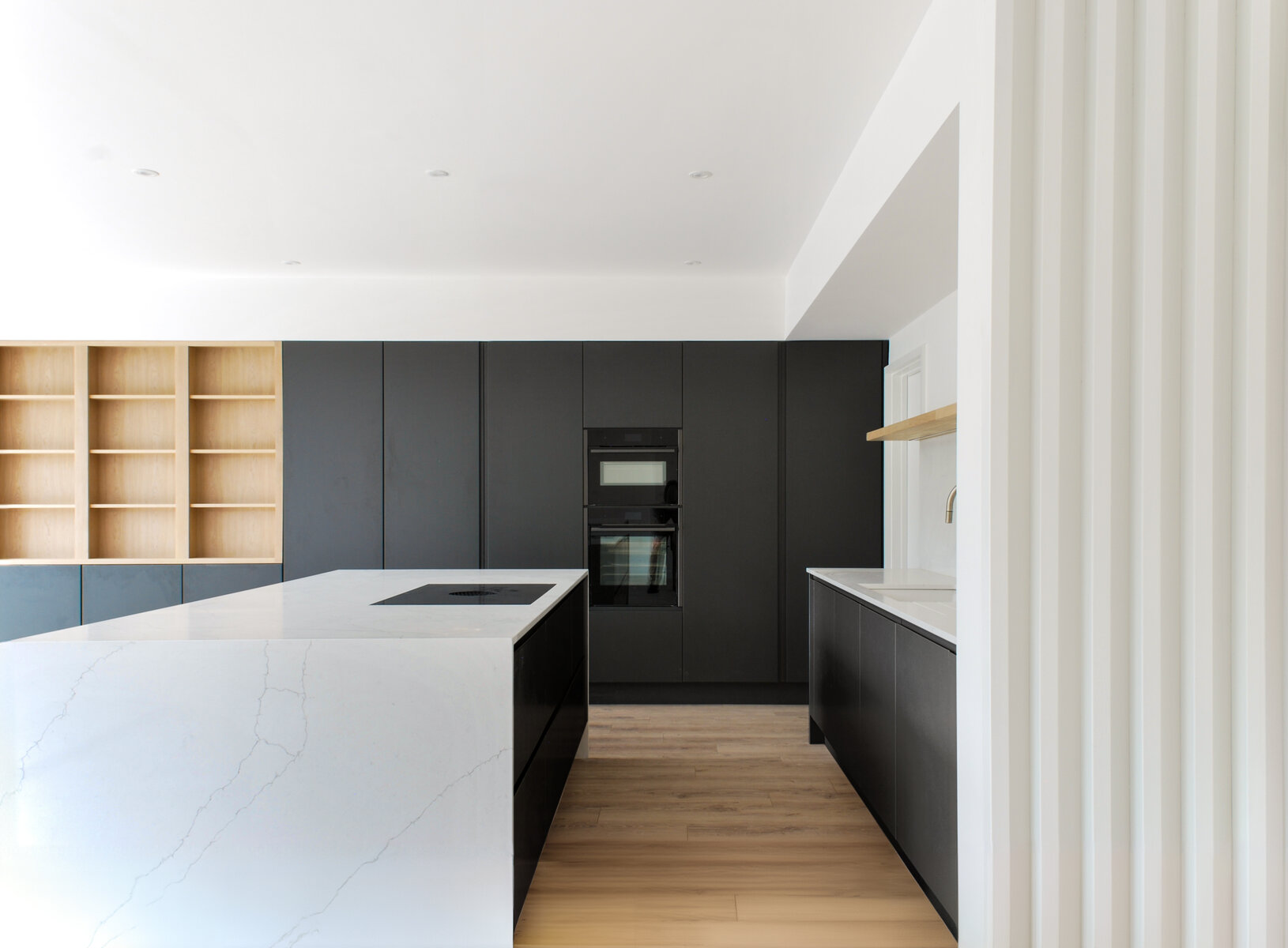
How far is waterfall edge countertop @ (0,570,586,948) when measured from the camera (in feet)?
5.79

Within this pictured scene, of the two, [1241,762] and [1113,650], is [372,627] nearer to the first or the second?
[1113,650]

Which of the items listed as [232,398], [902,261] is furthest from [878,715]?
[232,398]

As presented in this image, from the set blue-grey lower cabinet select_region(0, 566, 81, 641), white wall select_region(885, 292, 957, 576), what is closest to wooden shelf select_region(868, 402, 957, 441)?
white wall select_region(885, 292, 957, 576)

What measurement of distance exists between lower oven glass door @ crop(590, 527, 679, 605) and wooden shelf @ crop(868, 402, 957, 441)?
1448mm

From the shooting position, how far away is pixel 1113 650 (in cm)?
110

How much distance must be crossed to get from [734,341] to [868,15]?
8.42ft

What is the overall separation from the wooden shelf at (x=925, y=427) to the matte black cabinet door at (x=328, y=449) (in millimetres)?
2827

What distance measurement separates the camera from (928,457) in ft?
13.3

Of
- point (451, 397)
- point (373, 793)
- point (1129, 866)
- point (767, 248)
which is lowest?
point (373, 793)

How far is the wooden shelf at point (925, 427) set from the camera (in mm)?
2697

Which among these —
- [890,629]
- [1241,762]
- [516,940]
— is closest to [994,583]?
[1241,762]

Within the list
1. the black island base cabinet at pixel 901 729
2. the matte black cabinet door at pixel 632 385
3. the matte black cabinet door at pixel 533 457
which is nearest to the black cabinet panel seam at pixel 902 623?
the black island base cabinet at pixel 901 729

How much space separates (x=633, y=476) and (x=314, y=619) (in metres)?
2.73

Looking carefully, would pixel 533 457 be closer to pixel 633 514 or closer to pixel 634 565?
pixel 633 514
